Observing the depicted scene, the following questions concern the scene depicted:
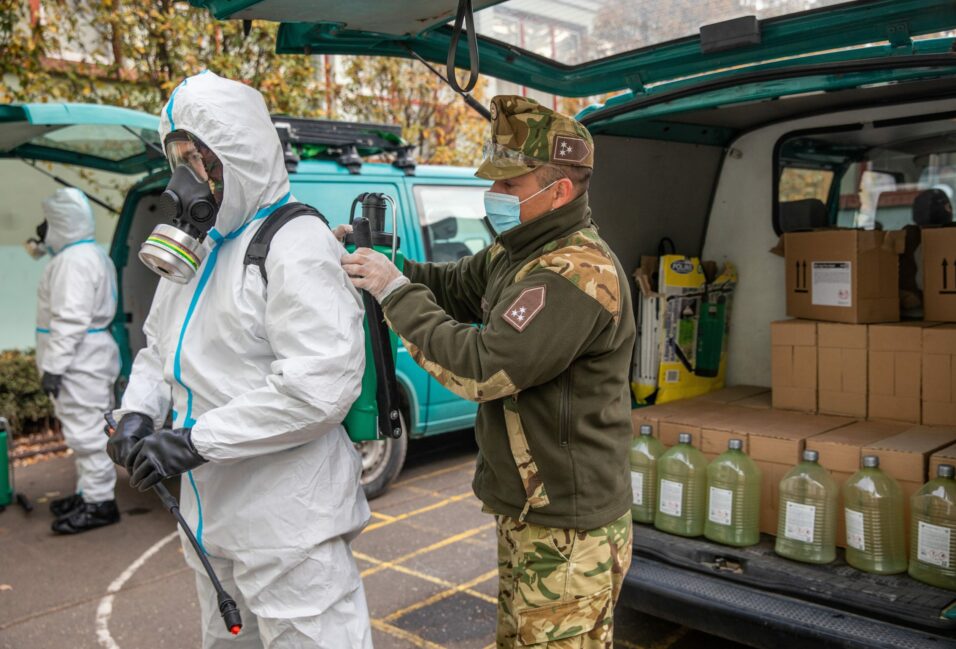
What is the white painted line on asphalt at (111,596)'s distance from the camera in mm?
4046

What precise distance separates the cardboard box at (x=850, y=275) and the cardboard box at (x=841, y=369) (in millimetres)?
69

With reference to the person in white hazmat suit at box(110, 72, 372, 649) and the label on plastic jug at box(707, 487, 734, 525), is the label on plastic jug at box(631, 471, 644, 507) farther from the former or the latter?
the person in white hazmat suit at box(110, 72, 372, 649)

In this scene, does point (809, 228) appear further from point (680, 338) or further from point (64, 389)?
point (64, 389)

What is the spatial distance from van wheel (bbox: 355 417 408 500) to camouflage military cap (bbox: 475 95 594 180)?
3.72 meters

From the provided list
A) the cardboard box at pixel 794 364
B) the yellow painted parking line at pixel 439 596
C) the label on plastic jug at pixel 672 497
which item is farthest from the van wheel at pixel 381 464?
the cardboard box at pixel 794 364

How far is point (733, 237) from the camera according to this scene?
188 inches

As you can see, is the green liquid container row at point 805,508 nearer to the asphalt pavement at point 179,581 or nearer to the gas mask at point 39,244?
the asphalt pavement at point 179,581

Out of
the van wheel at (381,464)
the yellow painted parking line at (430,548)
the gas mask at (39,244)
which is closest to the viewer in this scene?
the yellow painted parking line at (430,548)

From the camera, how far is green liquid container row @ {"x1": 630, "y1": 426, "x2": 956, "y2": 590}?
3.13 metres

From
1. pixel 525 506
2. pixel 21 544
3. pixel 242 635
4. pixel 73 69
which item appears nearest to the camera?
pixel 525 506

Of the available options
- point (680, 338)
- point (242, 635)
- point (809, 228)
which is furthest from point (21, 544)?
point (809, 228)

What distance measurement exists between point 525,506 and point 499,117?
1.10 metres

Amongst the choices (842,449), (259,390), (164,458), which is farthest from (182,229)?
(842,449)

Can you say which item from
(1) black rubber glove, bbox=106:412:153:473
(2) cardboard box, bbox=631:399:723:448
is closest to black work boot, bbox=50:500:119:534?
(1) black rubber glove, bbox=106:412:153:473
